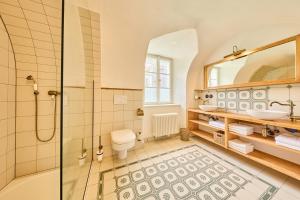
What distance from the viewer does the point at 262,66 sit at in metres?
1.85

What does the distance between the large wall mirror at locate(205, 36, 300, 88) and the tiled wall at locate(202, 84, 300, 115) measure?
5.5 inches

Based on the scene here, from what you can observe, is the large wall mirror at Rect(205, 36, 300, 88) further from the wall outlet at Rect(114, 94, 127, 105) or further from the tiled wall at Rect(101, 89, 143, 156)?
the wall outlet at Rect(114, 94, 127, 105)

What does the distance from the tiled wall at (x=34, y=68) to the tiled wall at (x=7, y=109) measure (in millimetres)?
42

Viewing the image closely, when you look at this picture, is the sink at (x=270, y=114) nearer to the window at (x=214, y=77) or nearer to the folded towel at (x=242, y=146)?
the folded towel at (x=242, y=146)

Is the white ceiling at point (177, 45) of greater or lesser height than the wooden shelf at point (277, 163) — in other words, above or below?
above

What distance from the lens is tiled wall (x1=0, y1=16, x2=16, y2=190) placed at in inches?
43.9

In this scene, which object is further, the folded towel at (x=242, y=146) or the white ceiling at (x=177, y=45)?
the white ceiling at (x=177, y=45)

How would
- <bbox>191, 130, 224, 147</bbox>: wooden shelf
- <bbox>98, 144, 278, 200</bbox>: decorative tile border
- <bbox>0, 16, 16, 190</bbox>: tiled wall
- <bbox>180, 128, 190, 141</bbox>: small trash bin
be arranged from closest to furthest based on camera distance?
<bbox>0, 16, 16, 190</bbox>: tiled wall
<bbox>98, 144, 278, 200</bbox>: decorative tile border
<bbox>191, 130, 224, 147</bbox>: wooden shelf
<bbox>180, 128, 190, 141</bbox>: small trash bin

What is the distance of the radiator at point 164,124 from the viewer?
257cm

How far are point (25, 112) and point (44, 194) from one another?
89 cm

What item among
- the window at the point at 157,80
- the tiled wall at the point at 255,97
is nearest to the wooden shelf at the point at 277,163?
the tiled wall at the point at 255,97

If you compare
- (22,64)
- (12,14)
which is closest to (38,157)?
(22,64)

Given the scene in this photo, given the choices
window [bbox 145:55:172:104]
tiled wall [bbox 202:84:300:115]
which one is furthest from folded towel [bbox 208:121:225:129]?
window [bbox 145:55:172:104]

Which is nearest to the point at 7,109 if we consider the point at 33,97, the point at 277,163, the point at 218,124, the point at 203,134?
the point at 33,97
